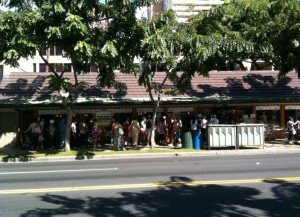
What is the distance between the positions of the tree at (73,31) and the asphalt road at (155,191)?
486cm

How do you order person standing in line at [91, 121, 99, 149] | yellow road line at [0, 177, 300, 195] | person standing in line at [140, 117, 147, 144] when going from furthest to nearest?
person standing in line at [140, 117, 147, 144]
person standing in line at [91, 121, 99, 149]
yellow road line at [0, 177, 300, 195]

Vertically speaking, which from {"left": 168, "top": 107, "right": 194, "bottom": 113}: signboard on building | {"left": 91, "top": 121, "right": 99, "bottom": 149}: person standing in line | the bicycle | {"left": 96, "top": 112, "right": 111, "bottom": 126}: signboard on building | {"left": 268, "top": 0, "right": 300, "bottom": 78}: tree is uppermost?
{"left": 268, "top": 0, "right": 300, "bottom": 78}: tree

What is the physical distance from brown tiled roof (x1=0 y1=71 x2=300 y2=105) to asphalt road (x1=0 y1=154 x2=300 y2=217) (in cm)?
858

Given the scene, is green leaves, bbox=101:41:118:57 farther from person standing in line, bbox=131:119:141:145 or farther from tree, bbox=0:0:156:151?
person standing in line, bbox=131:119:141:145

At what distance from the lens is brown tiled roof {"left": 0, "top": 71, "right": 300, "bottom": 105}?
74.4 feet

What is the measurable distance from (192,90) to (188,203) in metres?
16.6

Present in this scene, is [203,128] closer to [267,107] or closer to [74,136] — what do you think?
[267,107]

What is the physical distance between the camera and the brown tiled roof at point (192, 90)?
893 inches

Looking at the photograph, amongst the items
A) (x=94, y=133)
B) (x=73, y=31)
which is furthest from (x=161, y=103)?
(x=73, y=31)

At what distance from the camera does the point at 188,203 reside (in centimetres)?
867

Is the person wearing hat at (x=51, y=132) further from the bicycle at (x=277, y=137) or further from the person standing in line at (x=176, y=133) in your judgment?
the bicycle at (x=277, y=137)

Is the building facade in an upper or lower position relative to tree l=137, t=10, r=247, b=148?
lower

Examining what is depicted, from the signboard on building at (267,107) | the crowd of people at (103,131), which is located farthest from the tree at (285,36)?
the crowd of people at (103,131)

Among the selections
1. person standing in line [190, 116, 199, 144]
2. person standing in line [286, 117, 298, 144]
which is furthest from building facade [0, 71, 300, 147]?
person standing in line [286, 117, 298, 144]
